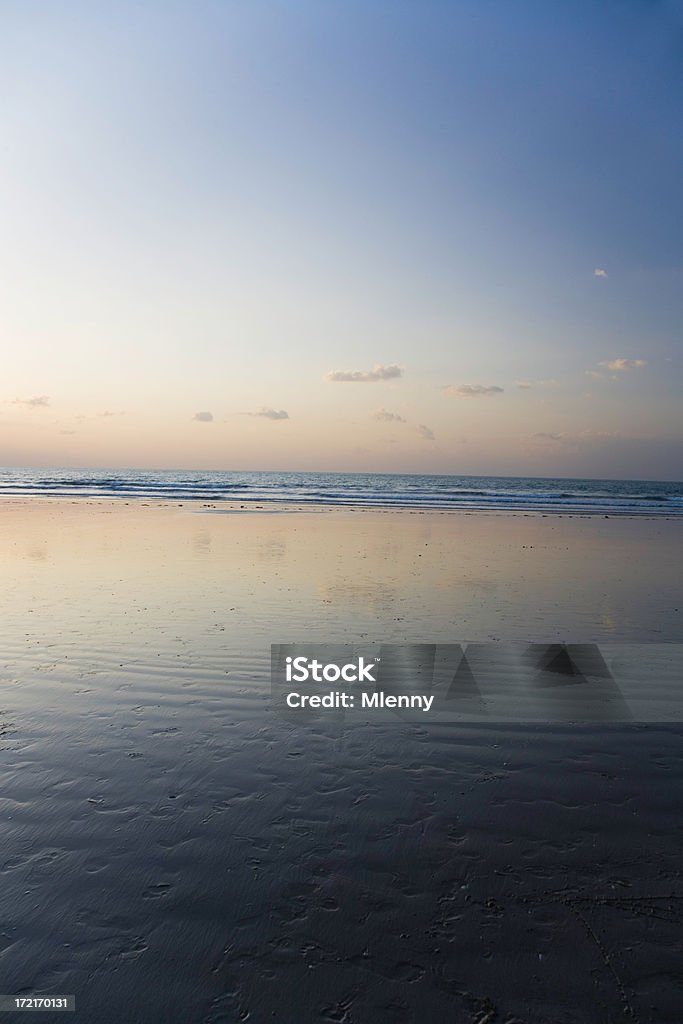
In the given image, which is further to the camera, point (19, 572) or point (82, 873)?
point (19, 572)

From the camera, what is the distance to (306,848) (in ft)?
15.2

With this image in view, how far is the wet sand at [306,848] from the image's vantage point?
3.41 metres

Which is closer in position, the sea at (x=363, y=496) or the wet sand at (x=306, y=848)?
the wet sand at (x=306, y=848)

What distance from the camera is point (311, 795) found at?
540 cm

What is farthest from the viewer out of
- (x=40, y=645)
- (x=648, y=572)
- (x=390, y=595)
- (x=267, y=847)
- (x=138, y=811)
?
(x=648, y=572)

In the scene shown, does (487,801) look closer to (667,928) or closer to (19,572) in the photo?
(667,928)

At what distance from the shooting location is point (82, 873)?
169 inches

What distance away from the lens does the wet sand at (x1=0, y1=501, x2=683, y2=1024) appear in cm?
341

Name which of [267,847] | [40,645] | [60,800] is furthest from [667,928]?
[40,645]

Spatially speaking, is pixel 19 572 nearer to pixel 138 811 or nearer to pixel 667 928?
pixel 138 811

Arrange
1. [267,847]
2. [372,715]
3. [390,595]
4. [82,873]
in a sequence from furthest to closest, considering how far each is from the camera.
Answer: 1. [390,595]
2. [372,715]
3. [267,847]
4. [82,873]

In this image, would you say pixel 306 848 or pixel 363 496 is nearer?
pixel 306 848

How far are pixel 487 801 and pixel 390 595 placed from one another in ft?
27.1

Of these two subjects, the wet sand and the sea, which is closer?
the wet sand
